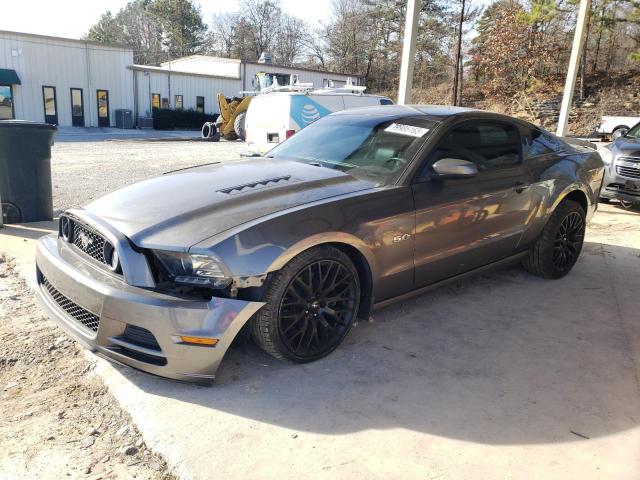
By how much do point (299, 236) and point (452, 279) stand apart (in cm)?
158

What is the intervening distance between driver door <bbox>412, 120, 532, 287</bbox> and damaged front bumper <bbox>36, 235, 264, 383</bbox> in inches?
58.1

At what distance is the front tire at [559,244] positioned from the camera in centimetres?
483

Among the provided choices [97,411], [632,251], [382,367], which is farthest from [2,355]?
[632,251]

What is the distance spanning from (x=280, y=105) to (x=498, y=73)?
83.6 ft

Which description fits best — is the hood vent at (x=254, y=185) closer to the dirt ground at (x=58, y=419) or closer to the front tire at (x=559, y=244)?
the dirt ground at (x=58, y=419)

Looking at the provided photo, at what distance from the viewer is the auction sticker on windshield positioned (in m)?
3.92

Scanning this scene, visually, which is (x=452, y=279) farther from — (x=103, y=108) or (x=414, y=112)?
(x=103, y=108)

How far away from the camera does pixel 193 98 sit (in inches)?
1416

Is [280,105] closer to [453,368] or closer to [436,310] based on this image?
[436,310]

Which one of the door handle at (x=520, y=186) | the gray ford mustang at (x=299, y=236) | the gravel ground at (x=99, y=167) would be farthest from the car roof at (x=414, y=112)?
the gravel ground at (x=99, y=167)

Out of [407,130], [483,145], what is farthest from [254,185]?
[483,145]

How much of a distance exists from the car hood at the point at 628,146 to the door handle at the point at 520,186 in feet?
15.9

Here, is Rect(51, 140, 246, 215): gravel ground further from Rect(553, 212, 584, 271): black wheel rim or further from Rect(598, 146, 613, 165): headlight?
Rect(598, 146, 613, 165): headlight

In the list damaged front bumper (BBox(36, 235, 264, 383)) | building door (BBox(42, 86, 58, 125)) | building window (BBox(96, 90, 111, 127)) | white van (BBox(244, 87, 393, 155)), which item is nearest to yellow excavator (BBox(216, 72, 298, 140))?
white van (BBox(244, 87, 393, 155))
